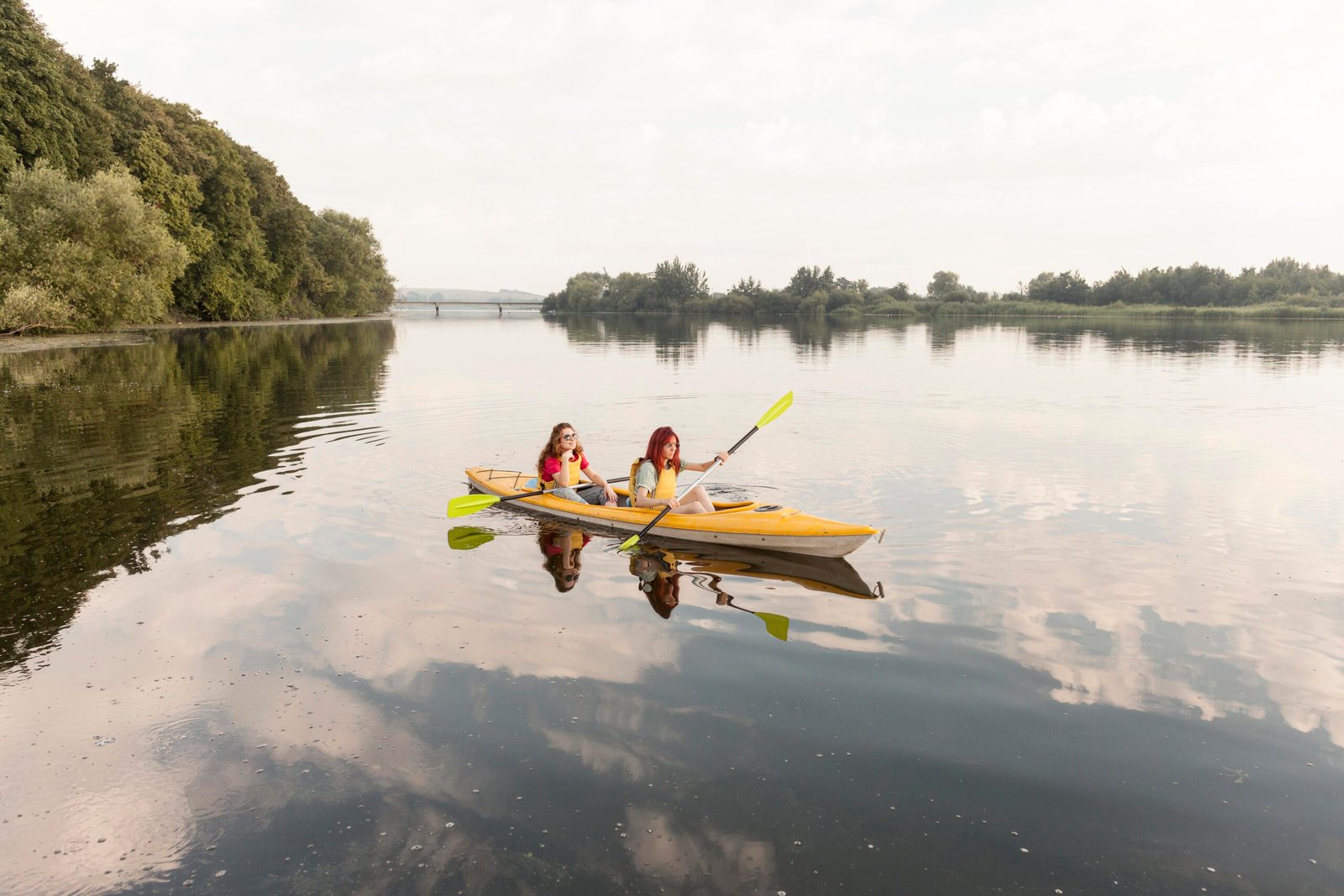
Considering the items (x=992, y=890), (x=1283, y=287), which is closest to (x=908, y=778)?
(x=992, y=890)

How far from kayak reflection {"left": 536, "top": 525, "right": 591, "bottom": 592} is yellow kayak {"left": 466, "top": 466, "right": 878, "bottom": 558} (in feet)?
0.90

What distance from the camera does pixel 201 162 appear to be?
48312 millimetres

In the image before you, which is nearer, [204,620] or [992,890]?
[992,890]

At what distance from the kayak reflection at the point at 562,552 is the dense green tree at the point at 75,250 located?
30017 millimetres

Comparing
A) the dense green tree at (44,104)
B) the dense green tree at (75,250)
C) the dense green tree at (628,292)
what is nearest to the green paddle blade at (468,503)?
the dense green tree at (75,250)

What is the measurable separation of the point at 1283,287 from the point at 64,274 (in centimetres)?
11172

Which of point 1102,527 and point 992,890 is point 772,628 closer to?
point 992,890

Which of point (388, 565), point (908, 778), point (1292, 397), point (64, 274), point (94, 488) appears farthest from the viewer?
point (64, 274)

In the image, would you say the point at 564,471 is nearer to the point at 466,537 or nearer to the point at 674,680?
the point at 466,537

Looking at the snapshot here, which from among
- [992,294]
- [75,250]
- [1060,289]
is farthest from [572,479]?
[1060,289]

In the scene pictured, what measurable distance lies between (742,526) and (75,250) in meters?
33.9

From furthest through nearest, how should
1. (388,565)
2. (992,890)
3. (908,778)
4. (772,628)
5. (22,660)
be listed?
1. (388,565)
2. (772,628)
3. (22,660)
4. (908,778)
5. (992,890)

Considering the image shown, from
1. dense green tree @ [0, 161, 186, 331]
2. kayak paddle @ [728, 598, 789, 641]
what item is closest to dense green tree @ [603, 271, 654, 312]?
dense green tree @ [0, 161, 186, 331]

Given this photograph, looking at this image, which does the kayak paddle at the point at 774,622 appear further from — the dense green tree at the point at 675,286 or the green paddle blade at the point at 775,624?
the dense green tree at the point at 675,286
